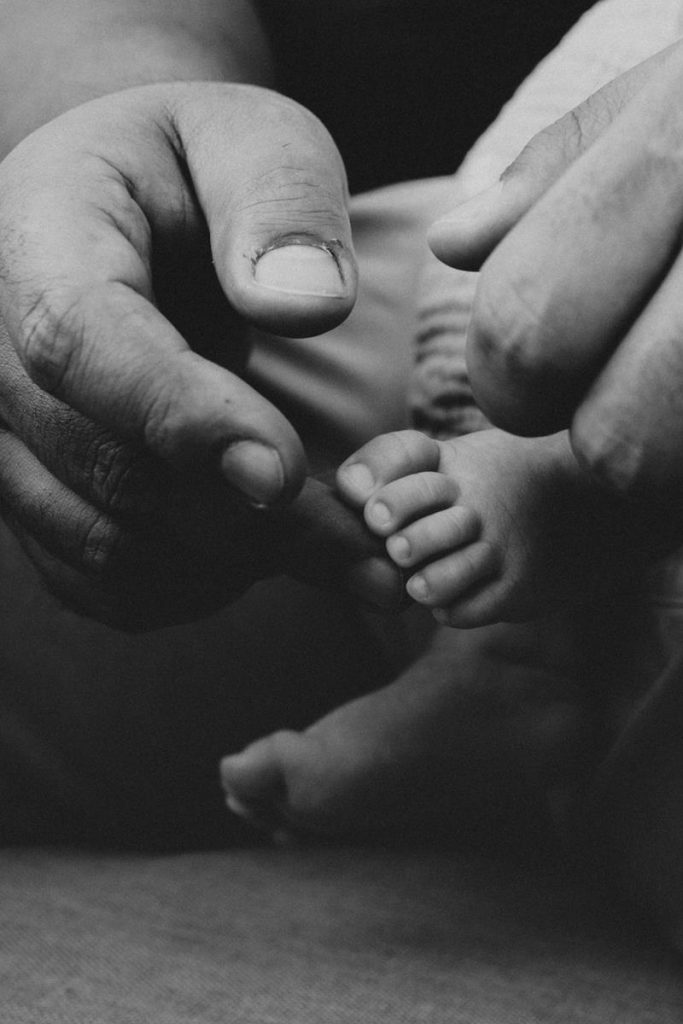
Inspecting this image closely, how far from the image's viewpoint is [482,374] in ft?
1.03

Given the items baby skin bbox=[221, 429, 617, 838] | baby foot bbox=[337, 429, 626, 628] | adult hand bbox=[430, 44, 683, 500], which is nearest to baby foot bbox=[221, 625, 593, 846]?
baby skin bbox=[221, 429, 617, 838]

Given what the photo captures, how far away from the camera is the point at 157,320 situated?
13.0 inches

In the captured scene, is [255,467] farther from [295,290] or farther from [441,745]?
[441,745]

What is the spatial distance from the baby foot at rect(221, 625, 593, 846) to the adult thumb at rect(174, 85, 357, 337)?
0.25 metres

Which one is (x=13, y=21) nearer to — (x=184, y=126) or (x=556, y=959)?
(x=184, y=126)

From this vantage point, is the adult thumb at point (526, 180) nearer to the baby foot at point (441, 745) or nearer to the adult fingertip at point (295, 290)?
the adult fingertip at point (295, 290)

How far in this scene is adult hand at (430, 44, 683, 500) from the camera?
11.5 inches

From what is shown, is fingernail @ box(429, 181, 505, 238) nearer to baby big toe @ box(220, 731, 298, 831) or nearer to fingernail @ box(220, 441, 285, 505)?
fingernail @ box(220, 441, 285, 505)

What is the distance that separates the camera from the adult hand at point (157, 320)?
1.06ft

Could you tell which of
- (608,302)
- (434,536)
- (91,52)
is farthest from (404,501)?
(91,52)

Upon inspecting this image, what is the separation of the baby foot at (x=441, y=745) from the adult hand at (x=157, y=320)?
139 millimetres

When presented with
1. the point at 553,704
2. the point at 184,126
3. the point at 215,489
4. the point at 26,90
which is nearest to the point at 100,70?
the point at 26,90

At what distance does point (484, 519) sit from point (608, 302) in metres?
0.14

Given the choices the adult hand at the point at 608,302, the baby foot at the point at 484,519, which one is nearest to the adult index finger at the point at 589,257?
the adult hand at the point at 608,302
